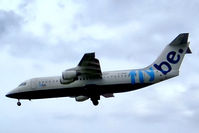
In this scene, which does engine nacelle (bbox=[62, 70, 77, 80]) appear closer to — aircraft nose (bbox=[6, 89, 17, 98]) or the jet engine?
the jet engine

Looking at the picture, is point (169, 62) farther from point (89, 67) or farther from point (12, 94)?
point (12, 94)

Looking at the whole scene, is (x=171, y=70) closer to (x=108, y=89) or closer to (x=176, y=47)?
(x=176, y=47)

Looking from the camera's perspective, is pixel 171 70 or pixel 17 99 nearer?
pixel 171 70

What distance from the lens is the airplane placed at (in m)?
52.5

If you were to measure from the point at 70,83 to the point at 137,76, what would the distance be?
5.67 meters

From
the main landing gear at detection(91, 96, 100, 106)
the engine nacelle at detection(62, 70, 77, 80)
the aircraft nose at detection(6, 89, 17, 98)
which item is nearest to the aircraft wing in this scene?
the engine nacelle at detection(62, 70, 77, 80)

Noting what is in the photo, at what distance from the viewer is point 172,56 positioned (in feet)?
178

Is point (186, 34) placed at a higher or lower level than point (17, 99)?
higher

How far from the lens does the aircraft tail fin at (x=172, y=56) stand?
176ft

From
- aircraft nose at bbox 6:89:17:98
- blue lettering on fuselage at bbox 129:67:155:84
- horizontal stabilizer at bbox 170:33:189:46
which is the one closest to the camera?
blue lettering on fuselage at bbox 129:67:155:84

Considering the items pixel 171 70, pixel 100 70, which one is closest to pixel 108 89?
pixel 100 70

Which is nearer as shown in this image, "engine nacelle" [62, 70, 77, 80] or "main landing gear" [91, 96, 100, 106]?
"engine nacelle" [62, 70, 77, 80]

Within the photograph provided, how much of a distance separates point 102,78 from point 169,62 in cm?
582

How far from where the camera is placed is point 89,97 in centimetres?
5581
